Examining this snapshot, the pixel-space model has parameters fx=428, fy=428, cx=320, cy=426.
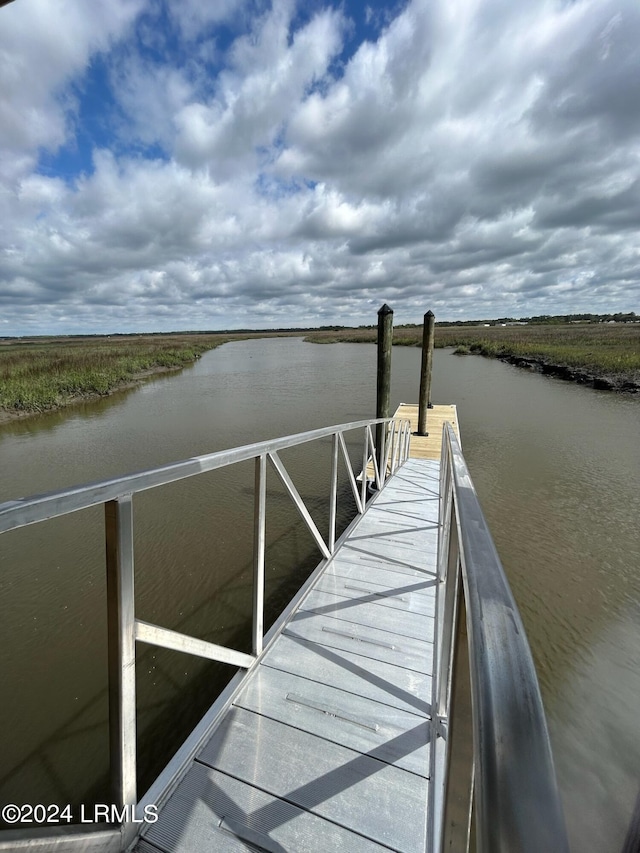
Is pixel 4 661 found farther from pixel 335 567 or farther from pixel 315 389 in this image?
pixel 315 389

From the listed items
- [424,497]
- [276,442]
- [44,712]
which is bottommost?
[44,712]

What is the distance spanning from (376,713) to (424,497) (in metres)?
3.45

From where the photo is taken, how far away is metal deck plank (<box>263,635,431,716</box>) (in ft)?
6.80

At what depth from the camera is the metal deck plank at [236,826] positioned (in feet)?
4.75

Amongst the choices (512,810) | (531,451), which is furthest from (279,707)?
(531,451)

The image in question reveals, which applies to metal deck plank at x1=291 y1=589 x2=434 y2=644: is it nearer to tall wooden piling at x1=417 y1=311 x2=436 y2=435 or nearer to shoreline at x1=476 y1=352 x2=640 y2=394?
tall wooden piling at x1=417 y1=311 x2=436 y2=435

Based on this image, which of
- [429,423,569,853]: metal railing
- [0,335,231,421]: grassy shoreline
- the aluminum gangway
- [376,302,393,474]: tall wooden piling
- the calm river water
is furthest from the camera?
[0,335,231,421]: grassy shoreline

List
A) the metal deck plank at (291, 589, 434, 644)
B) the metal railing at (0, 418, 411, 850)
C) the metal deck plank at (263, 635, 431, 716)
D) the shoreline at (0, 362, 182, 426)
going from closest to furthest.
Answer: the metal railing at (0, 418, 411, 850) → the metal deck plank at (263, 635, 431, 716) → the metal deck plank at (291, 589, 434, 644) → the shoreline at (0, 362, 182, 426)

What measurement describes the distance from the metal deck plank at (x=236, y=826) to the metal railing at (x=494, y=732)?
0.65 meters

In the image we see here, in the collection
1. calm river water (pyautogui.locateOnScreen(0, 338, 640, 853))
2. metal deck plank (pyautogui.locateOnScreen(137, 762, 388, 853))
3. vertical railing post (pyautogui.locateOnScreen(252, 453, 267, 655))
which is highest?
vertical railing post (pyautogui.locateOnScreen(252, 453, 267, 655))

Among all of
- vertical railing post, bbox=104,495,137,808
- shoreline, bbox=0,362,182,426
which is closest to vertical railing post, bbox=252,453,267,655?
vertical railing post, bbox=104,495,137,808

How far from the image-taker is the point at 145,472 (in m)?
1.38

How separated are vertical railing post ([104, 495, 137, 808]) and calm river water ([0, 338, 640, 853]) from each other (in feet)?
3.80

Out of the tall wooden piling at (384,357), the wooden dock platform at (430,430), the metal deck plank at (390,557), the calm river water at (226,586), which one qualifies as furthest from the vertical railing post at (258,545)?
the wooden dock platform at (430,430)
